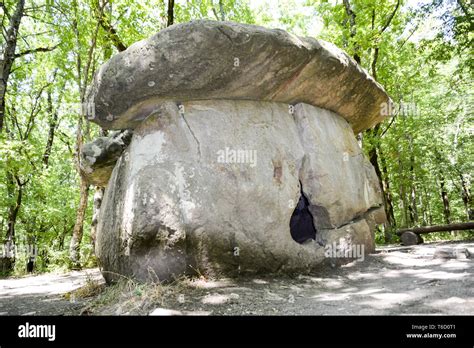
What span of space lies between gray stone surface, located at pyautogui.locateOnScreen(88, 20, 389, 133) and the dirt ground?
2.51m

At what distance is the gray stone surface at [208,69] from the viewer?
4.27 meters

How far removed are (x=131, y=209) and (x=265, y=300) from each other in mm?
1945

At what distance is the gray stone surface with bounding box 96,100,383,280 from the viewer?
4.14 m

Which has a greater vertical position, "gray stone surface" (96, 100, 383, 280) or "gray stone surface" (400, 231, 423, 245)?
"gray stone surface" (96, 100, 383, 280)

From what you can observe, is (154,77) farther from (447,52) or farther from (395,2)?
(395,2)

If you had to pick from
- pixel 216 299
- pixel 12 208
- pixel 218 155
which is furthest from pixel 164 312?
pixel 12 208

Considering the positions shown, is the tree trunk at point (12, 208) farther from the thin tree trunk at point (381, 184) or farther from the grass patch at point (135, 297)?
the thin tree trunk at point (381, 184)

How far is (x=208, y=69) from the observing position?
4.48 m

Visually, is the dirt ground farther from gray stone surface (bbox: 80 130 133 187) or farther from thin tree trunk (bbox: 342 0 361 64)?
thin tree trunk (bbox: 342 0 361 64)

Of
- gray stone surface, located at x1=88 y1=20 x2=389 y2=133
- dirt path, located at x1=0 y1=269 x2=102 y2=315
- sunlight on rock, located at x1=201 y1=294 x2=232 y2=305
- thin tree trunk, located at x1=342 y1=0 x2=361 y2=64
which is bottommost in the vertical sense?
dirt path, located at x1=0 y1=269 x2=102 y2=315

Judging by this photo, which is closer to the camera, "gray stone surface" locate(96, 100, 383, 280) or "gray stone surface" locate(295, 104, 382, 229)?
"gray stone surface" locate(96, 100, 383, 280)

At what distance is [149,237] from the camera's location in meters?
4.06

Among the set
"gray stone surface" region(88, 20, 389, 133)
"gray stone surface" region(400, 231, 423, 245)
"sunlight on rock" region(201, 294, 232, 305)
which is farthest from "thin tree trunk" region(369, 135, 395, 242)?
"sunlight on rock" region(201, 294, 232, 305)

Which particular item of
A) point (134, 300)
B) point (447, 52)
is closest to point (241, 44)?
point (134, 300)
